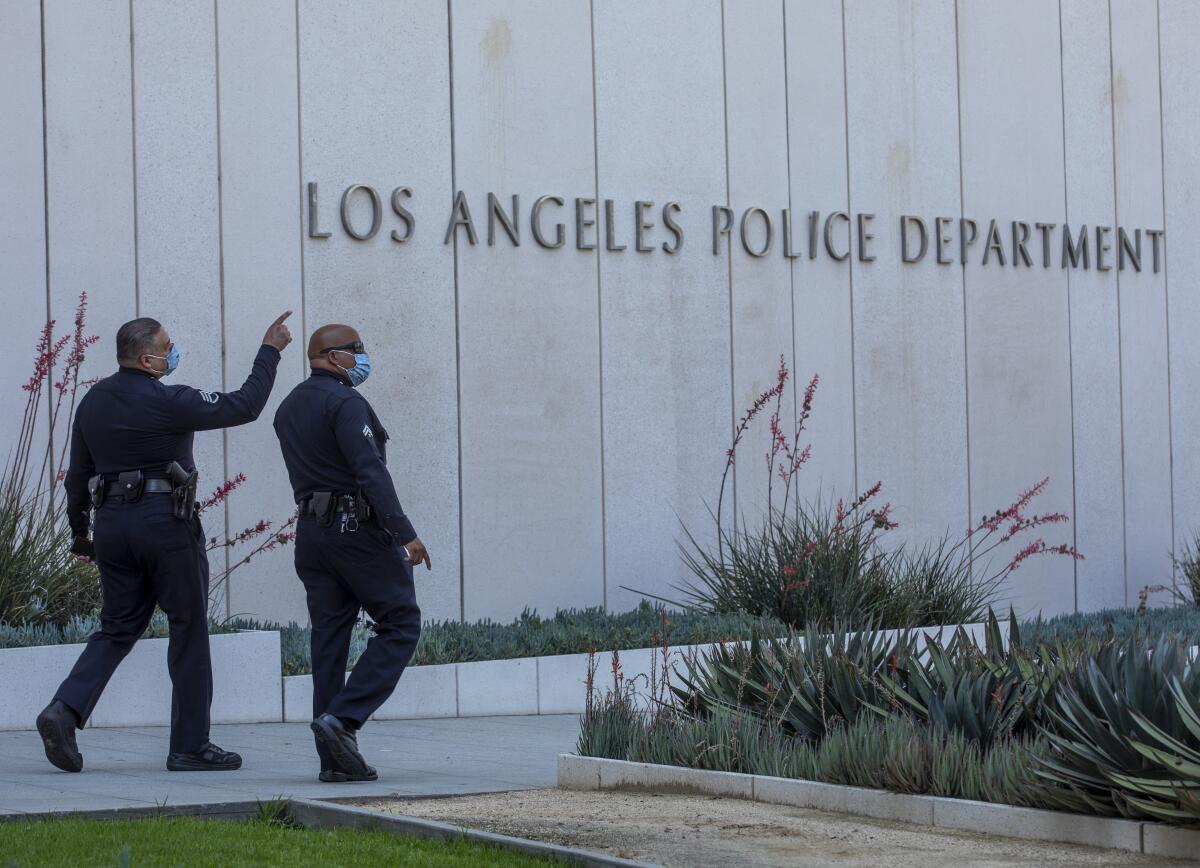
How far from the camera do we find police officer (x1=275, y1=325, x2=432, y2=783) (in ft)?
25.1

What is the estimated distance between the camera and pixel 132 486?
313 inches

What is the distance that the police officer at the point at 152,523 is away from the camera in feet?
26.1

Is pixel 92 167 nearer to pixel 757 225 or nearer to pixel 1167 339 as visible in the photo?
pixel 757 225

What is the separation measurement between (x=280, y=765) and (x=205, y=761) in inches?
16.2

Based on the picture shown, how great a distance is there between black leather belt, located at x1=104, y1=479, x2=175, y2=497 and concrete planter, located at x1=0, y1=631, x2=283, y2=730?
170 centimetres

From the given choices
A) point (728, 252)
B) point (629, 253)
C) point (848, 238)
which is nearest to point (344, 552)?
point (629, 253)

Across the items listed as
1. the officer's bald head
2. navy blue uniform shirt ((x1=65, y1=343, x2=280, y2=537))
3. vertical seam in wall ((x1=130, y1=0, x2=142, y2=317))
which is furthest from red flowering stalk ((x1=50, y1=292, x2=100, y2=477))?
the officer's bald head

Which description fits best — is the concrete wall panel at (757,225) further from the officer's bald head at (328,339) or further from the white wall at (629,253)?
the officer's bald head at (328,339)

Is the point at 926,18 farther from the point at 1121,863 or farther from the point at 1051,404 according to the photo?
the point at 1121,863

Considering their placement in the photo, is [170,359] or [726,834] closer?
[726,834]

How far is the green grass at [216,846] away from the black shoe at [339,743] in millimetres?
1129

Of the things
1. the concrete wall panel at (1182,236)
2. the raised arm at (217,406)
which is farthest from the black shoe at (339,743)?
the concrete wall panel at (1182,236)

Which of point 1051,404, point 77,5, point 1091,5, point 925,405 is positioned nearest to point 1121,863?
point 77,5

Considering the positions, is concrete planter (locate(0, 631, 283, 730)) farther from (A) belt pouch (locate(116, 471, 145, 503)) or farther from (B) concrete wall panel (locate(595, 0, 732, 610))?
(B) concrete wall panel (locate(595, 0, 732, 610))
